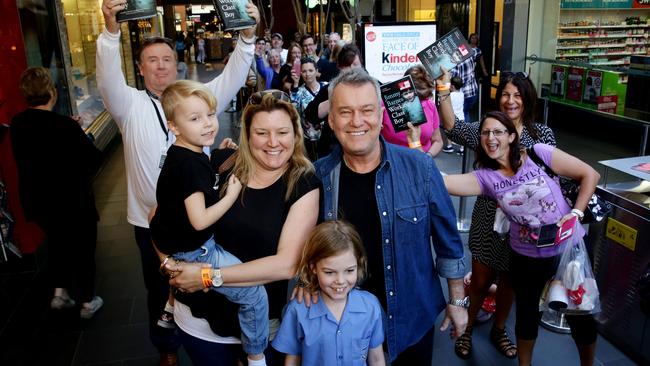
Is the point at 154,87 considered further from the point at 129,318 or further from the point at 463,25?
the point at 463,25

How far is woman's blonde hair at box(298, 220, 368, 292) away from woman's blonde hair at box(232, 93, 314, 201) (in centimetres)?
20

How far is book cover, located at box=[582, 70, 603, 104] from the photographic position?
392 inches

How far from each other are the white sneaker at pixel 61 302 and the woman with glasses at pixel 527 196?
3.34 metres

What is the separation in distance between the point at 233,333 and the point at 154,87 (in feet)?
4.88

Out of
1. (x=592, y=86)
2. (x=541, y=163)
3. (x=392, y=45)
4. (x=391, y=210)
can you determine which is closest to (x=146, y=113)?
(x=391, y=210)

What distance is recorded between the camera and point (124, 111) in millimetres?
2986

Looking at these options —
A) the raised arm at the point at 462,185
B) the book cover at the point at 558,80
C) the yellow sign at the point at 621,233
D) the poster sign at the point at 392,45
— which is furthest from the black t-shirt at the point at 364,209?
the book cover at the point at 558,80

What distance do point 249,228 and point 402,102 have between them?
1475 millimetres

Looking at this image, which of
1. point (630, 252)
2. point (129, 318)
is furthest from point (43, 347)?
point (630, 252)

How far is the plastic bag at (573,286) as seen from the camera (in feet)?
9.90

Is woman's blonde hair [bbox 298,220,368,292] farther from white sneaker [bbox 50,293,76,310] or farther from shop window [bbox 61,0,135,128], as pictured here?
shop window [bbox 61,0,135,128]

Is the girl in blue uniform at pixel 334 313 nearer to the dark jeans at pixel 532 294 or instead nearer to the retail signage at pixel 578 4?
the dark jeans at pixel 532 294

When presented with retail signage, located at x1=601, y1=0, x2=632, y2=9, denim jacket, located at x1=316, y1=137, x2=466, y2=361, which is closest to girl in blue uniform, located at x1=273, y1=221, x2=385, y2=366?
denim jacket, located at x1=316, y1=137, x2=466, y2=361

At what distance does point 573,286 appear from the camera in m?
3.02
